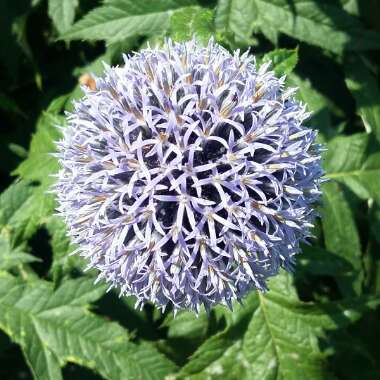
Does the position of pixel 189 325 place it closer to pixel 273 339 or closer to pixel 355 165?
pixel 273 339

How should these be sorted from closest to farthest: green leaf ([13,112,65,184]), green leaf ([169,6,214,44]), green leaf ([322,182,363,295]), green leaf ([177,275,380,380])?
green leaf ([169,6,214,44]) < green leaf ([177,275,380,380]) < green leaf ([13,112,65,184]) < green leaf ([322,182,363,295])

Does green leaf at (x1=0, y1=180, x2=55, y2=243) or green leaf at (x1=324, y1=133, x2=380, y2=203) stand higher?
green leaf at (x1=0, y1=180, x2=55, y2=243)

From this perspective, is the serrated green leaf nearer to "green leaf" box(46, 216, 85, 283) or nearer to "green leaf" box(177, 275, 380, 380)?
"green leaf" box(177, 275, 380, 380)

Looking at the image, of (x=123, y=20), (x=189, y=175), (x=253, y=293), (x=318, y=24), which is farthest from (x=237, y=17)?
(x=253, y=293)

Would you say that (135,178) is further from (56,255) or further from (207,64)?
(56,255)

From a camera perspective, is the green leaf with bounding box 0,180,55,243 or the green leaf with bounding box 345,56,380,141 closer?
the green leaf with bounding box 0,180,55,243

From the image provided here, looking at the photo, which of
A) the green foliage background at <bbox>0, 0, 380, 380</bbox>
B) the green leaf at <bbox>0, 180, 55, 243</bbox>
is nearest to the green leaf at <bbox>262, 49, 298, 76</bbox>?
the green foliage background at <bbox>0, 0, 380, 380</bbox>
